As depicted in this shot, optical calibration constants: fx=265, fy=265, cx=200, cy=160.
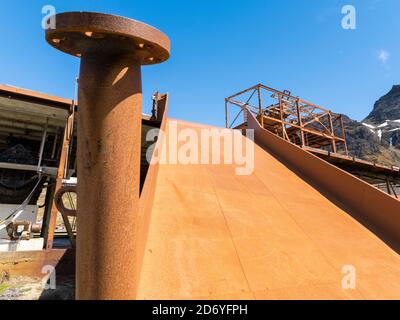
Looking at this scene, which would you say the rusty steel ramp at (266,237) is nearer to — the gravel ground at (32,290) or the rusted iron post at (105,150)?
the rusted iron post at (105,150)

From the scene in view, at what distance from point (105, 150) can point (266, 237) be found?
2137mm

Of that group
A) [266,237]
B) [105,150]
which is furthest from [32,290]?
[105,150]

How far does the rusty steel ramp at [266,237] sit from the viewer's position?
2.21 metres

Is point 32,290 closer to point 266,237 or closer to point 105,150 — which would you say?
point 266,237

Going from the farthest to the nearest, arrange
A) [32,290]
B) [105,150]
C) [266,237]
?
[32,290]
[266,237]
[105,150]

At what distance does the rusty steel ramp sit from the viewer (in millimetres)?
2205

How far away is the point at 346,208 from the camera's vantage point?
13.4ft

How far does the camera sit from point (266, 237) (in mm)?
2914

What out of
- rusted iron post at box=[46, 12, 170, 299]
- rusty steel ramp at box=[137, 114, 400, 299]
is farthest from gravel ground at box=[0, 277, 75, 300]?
rusted iron post at box=[46, 12, 170, 299]

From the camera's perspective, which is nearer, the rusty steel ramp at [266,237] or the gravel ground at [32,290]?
the rusty steel ramp at [266,237]

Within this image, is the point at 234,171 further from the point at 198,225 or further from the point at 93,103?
the point at 93,103

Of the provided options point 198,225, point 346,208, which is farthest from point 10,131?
point 346,208

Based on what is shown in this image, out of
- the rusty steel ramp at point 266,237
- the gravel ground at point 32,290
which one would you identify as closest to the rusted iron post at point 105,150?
the rusty steel ramp at point 266,237

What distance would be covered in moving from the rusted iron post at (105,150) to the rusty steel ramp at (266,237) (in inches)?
24.6
